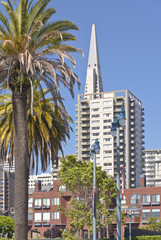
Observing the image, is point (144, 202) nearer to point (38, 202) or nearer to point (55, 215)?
point (55, 215)

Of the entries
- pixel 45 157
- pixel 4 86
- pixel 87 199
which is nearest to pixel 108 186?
pixel 87 199

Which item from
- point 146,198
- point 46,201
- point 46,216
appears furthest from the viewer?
point 46,201

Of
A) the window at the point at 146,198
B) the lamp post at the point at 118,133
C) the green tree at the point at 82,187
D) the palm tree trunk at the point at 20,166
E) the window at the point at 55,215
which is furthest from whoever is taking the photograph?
the window at the point at 55,215

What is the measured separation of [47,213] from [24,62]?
103m

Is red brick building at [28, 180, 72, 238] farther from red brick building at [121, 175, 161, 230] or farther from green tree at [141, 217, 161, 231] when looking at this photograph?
green tree at [141, 217, 161, 231]

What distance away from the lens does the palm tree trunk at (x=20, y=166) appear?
84.4ft

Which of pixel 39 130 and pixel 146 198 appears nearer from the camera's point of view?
pixel 39 130

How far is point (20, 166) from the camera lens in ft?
85.9

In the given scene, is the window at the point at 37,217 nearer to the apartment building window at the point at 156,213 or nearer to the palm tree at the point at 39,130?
the apartment building window at the point at 156,213

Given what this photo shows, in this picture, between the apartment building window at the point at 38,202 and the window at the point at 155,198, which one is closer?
the window at the point at 155,198

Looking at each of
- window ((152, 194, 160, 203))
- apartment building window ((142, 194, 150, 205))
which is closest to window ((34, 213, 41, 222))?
apartment building window ((142, 194, 150, 205))

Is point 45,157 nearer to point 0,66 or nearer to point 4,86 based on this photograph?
point 4,86

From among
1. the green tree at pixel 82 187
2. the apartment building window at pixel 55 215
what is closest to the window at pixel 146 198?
the apartment building window at pixel 55 215

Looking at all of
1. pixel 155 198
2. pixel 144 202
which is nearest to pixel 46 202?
pixel 144 202
